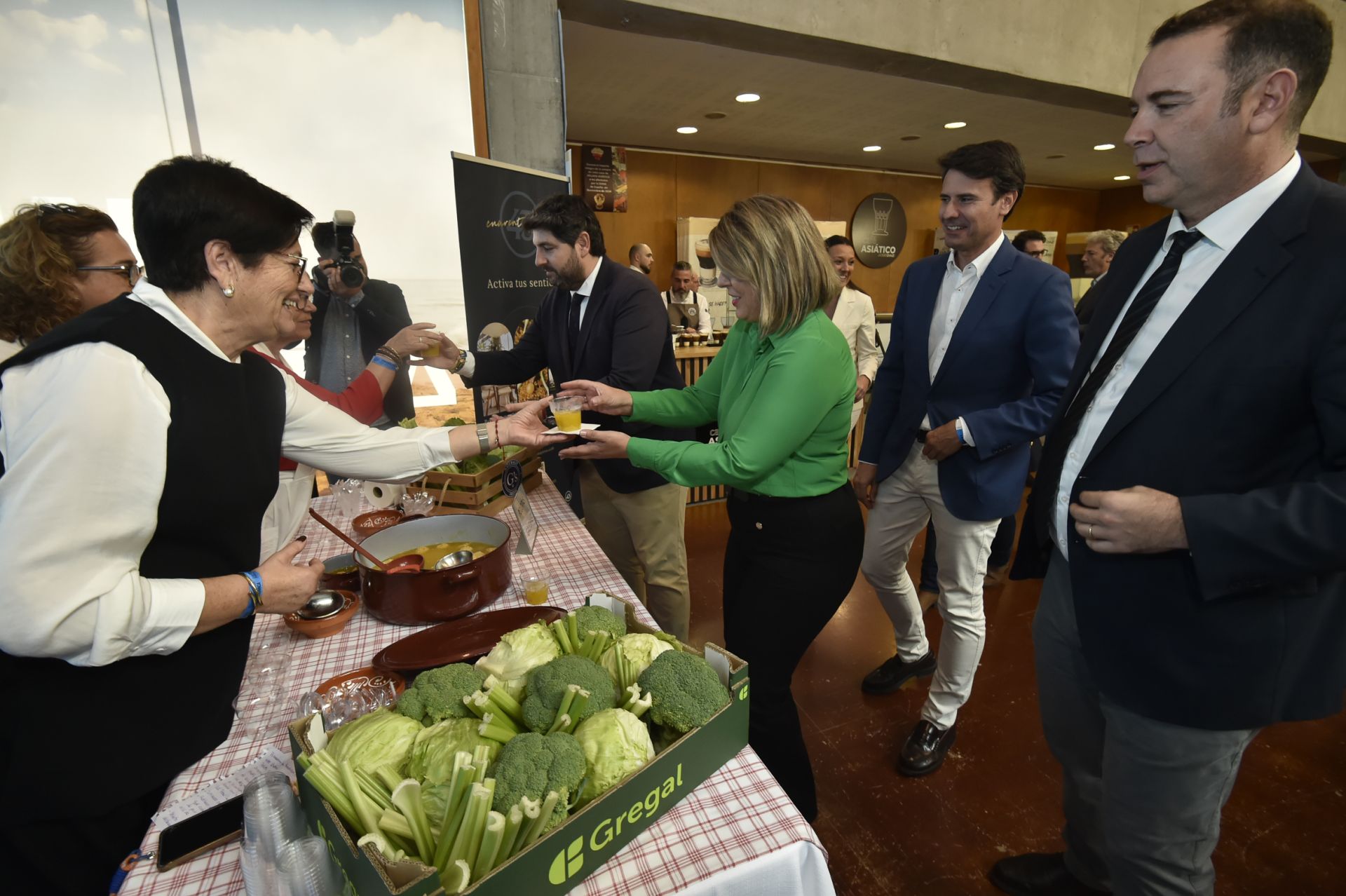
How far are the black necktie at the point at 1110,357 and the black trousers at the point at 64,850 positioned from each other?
1892 mm

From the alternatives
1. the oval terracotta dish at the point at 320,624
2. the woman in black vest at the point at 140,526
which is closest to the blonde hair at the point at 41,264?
the woman in black vest at the point at 140,526

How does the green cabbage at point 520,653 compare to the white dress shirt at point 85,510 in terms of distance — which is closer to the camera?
the white dress shirt at point 85,510

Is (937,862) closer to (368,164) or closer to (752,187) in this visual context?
(368,164)

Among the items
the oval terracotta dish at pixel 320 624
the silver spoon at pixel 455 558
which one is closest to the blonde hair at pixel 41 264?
the oval terracotta dish at pixel 320 624

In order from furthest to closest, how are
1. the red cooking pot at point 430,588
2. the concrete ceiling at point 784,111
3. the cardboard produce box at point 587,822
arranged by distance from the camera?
the concrete ceiling at point 784,111 → the red cooking pot at point 430,588 → the cardboard produce box at point 587,822

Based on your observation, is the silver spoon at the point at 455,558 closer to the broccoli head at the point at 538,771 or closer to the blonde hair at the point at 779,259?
the broccoli head at the point at 538,771

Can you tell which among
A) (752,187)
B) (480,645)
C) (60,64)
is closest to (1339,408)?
(480,645)

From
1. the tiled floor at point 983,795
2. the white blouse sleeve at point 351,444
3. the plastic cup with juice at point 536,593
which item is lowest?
the tiled floor at point 983,795

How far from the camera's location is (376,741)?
0.86 meters

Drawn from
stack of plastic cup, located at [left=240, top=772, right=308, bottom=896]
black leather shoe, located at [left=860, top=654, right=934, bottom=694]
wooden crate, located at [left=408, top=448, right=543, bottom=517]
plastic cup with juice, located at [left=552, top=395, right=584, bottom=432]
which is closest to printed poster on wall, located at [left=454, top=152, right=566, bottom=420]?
wooden crate, located at [left=408, top=448, right=543, bottom=517]

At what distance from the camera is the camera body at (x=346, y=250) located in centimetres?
319

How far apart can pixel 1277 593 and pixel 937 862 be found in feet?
4.36

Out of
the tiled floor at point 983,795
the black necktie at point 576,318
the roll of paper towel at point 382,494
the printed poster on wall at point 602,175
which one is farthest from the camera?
the printed poster on wall at point 602,175

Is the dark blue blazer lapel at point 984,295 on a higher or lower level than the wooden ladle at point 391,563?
higher
